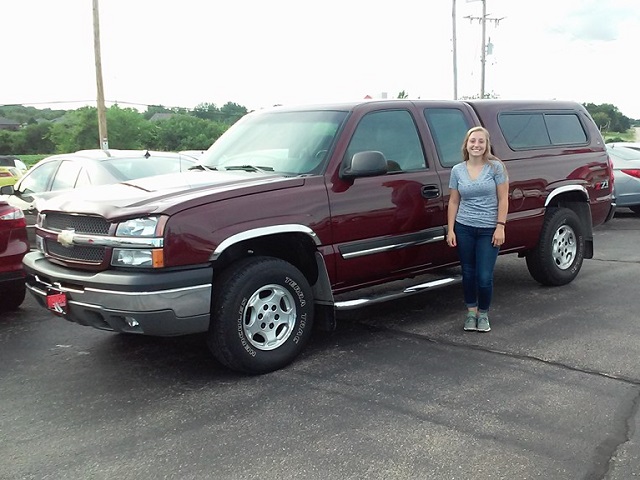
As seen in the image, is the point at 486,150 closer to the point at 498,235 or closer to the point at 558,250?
the point at 498,235

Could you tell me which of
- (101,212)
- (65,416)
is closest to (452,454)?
(65,416)

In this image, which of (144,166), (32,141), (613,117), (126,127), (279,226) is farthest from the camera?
(32,141)

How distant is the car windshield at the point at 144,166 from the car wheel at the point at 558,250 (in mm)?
3879

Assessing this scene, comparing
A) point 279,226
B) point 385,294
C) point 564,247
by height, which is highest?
point 279,226

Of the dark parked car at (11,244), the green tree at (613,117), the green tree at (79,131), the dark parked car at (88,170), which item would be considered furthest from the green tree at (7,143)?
the dark parked car at (11,244)

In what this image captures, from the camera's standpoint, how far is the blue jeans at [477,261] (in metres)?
5.43

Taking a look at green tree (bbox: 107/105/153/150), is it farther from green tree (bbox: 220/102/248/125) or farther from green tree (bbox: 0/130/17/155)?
green tree (bbox: 0/130/17/155)

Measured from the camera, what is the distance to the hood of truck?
426 centimetres

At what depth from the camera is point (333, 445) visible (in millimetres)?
3541

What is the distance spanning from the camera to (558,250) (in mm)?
6969

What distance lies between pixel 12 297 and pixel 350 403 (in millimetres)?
4033

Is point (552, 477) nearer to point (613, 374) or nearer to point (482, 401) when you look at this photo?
point (482, 401)

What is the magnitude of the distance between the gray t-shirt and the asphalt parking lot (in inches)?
36.7

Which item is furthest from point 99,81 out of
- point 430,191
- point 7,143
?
point 7,143
